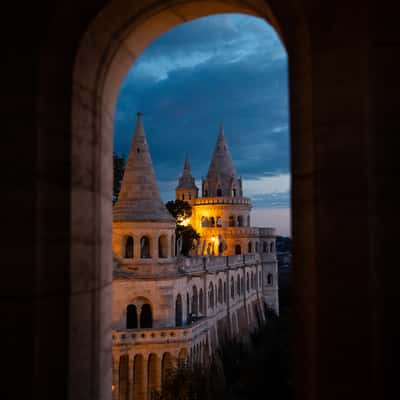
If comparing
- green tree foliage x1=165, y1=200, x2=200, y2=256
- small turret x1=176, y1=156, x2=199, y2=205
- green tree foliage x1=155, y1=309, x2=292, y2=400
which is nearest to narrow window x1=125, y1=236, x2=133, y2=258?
green tree foliage x1=155, y1=309, x2=292, y2=400

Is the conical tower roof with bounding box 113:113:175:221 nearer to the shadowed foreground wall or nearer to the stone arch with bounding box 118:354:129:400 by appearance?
the stone arch with bounding box 118:354:129:400

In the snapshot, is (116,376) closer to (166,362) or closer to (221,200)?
(166,362)

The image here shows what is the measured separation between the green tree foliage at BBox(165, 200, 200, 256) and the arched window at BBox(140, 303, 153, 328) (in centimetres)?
2176

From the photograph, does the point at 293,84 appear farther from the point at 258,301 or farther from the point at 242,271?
the point at 258,301

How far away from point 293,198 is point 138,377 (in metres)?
20.6

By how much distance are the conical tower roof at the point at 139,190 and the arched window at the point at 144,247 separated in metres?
1.48

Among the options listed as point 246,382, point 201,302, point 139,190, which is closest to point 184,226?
point 201,302

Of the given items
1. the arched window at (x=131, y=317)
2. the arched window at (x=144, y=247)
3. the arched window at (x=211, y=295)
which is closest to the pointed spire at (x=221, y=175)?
the arched window at (x=211, y=295)

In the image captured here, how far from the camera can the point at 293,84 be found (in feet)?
11.7

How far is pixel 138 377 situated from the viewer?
2178 cm

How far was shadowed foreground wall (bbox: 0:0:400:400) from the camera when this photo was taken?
3.09 meters

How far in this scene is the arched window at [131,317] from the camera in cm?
2412

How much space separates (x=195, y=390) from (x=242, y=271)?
30.5m

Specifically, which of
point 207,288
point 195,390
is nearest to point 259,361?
point 195,390
